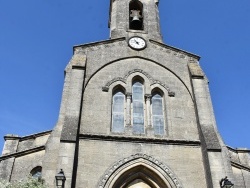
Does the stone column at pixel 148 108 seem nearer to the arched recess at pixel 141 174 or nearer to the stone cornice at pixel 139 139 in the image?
the stone cornice at pixel 139 139

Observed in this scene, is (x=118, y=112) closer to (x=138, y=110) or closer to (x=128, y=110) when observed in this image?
(x=128, y=110)

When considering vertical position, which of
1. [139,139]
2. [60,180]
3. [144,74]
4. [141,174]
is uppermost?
[144,74]

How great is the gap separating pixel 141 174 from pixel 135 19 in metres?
11.0

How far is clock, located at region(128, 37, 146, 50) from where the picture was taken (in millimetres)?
19766

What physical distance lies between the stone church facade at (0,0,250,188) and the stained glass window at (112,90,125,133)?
0.05m

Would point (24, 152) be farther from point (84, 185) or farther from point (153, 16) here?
point (153, 16)

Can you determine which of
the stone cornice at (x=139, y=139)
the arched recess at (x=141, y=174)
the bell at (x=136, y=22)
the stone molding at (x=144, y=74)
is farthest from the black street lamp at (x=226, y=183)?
the bell at (x=136, y=22)

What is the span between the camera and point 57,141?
14.7m

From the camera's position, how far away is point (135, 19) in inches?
882

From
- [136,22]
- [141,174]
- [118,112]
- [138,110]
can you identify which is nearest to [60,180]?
[141,174]

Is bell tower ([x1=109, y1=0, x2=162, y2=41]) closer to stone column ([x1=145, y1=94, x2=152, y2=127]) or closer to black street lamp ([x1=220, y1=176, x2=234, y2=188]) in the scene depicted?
stone column ([x1=145, y1=94, x2=152, y2=127])

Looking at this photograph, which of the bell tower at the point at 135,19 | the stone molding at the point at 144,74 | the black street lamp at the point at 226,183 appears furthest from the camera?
the bell tower at the point at 135,19

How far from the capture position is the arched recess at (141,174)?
47.4 ft

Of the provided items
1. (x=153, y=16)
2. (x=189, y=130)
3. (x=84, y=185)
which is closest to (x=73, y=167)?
(x=84, y=185)
